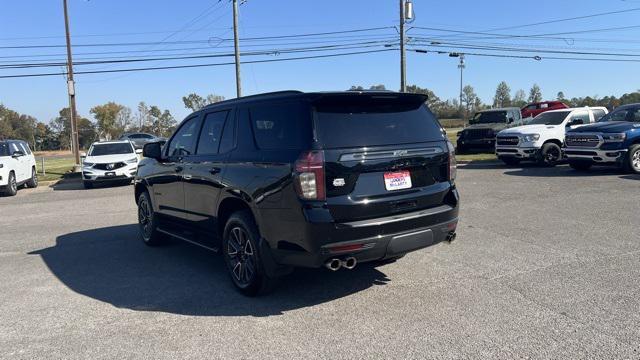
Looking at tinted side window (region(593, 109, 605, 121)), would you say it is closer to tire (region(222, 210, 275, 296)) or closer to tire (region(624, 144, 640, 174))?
→ tire (region(624, 144, 640, 174))

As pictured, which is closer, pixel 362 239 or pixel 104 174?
pixel 362 239

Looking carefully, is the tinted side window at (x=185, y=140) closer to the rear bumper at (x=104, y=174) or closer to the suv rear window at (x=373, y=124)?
the suv rear window at (x=373, y=124)

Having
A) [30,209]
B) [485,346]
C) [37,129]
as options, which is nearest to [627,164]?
[485,346]

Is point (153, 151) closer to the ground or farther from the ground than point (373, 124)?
closer to the ground

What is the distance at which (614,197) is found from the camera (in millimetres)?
9977

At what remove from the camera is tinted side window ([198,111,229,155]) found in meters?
5.56

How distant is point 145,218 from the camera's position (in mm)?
7422

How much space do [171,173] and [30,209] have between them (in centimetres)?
737

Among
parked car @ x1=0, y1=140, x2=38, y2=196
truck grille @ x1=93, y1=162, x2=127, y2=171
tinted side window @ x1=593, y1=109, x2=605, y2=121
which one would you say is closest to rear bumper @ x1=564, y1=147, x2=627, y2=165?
tinted side window @ x1=593, y1=109, x2=605, y2=121

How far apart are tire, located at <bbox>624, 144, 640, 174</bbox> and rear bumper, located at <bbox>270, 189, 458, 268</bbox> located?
11.2 metres

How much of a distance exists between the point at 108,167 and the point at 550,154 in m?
14.1

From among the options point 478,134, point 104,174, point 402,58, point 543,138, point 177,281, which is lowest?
point 177,281

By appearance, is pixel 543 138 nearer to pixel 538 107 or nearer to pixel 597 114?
pixel 597 114

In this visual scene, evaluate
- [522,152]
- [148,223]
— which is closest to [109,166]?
[148,223]
